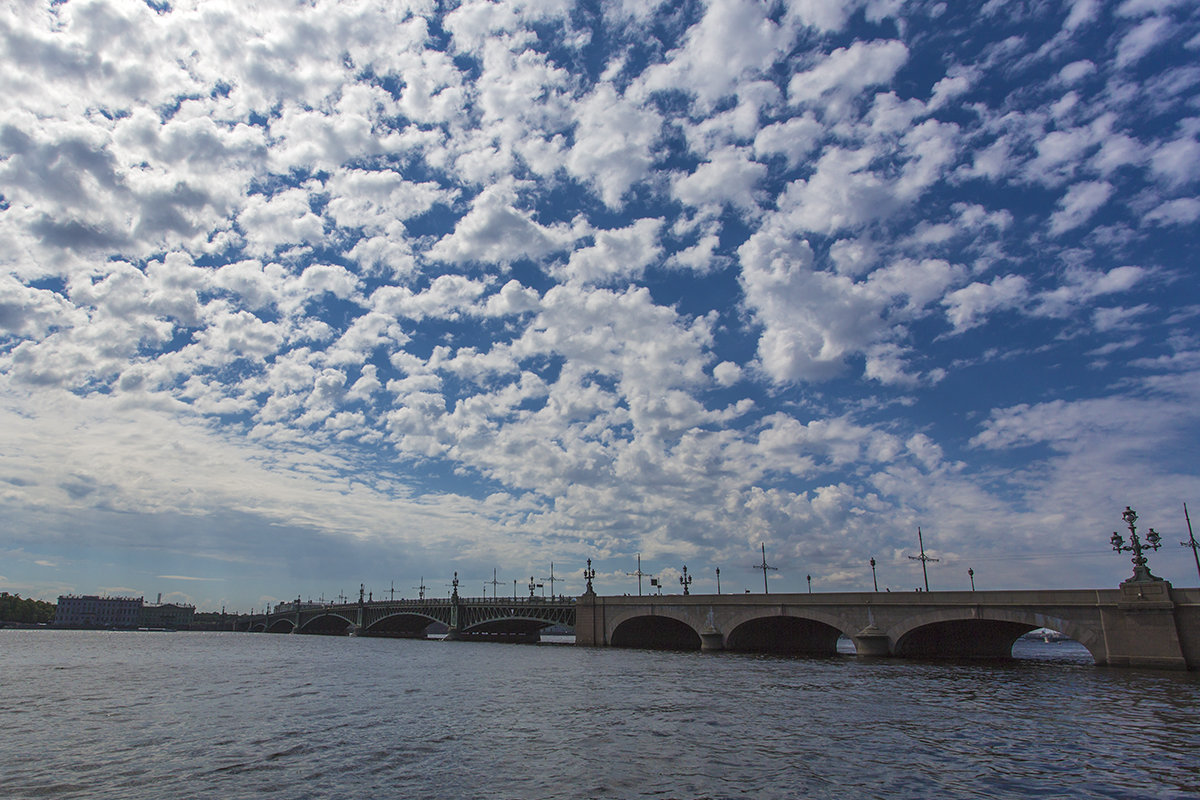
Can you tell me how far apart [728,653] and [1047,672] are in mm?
33032

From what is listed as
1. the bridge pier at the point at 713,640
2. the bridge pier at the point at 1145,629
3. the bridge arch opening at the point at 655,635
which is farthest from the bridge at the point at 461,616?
the bridge pier at the point at 1145,629

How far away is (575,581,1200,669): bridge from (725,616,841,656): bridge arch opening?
0.15 metres

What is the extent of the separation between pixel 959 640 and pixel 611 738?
199ft

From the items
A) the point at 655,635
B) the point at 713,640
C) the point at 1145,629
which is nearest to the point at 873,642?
the point at 713,640

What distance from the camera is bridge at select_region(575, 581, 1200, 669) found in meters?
47.2

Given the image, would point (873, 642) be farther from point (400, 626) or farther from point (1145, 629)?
point (400, 626)

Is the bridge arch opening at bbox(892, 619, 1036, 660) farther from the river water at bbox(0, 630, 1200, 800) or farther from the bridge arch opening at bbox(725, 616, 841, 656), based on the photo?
the river water at bbox(0, 630, 1200, 800)

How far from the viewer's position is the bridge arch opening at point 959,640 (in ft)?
214

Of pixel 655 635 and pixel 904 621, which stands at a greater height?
pixel 904 621

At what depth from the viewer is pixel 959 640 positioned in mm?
71500

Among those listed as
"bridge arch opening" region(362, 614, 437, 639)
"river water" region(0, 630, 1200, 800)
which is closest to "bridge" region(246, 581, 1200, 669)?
"river water" region(0, 630, 1200, 800)

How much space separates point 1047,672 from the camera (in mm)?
53219

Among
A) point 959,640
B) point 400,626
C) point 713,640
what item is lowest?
point 400,626

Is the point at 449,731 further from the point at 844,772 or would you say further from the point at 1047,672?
the point at 1047,672
